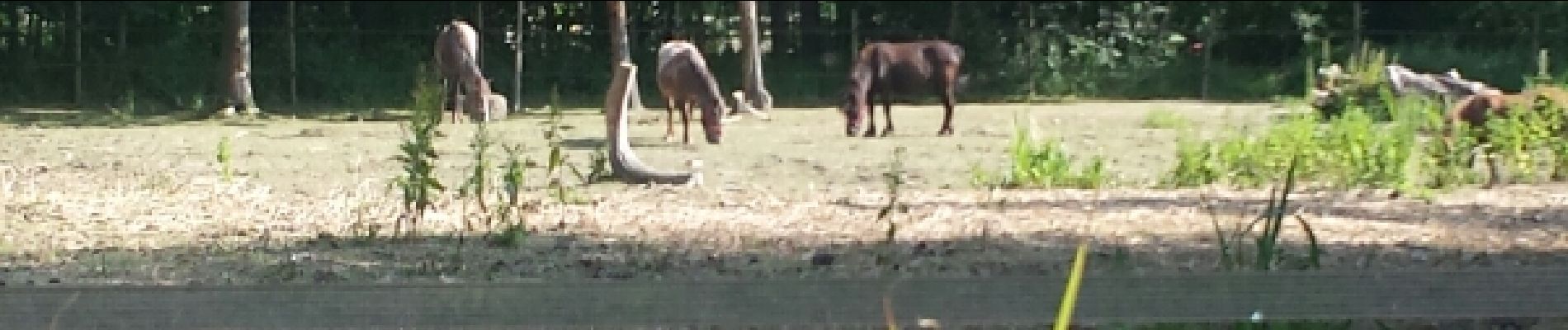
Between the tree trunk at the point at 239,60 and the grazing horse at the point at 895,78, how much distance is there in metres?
6.57

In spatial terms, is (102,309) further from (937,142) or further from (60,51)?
(60,51)

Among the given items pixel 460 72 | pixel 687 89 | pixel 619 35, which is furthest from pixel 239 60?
pixel 687 89

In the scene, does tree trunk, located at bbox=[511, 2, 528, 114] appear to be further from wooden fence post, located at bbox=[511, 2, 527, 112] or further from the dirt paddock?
the dirt paddock

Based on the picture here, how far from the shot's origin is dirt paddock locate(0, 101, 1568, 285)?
6270 millimetres

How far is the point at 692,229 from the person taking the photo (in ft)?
23.9

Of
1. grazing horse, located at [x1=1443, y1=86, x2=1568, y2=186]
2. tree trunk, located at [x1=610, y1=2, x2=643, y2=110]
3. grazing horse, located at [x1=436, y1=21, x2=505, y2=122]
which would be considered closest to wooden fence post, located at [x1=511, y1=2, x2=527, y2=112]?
tree trunk, located at [x1=610, y1=2, x2=643, y2=110]

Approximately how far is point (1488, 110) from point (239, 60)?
14.2m

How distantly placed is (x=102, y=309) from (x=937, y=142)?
11.5 metres

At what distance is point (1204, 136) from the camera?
16.1 meters

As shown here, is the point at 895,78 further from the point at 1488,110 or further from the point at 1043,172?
the point at 1488,110

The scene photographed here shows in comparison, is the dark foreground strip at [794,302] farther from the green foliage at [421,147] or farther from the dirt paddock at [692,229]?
the green foliage at [421,147]

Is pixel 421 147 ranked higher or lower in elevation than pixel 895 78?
lower

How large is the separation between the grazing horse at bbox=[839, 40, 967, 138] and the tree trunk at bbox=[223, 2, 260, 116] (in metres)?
6.57

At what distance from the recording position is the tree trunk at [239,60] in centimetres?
2098
